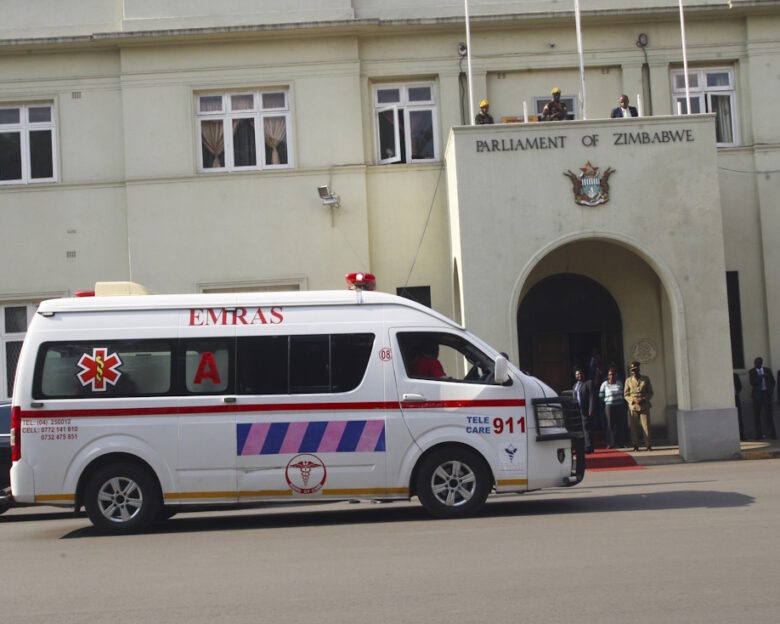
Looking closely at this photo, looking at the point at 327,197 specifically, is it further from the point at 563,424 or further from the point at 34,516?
the point at 563,424

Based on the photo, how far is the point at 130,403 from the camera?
1122 cm

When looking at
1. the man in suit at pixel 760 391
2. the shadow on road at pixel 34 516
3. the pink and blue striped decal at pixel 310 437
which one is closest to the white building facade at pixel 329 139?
the man in suit at pixel 760 391

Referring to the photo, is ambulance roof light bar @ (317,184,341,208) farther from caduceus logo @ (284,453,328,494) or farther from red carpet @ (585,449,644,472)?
caduceus logo @ (284,453,328,494)

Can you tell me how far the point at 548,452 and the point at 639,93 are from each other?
39.5 ft

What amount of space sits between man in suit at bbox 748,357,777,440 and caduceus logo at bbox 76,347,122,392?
13468mm

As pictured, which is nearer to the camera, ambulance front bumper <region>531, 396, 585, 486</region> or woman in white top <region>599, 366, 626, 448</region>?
ambulance front bumper <region>531, 396, 585, 486</region>

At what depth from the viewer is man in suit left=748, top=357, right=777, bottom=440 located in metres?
19.9

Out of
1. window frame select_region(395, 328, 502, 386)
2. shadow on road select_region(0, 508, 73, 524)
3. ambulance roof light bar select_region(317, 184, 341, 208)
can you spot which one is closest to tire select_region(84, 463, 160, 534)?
window frame select_region(395, 328, 502, 386)

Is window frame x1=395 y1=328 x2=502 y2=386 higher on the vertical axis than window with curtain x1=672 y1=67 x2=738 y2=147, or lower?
lower

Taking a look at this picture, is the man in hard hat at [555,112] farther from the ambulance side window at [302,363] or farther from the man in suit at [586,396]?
the ambulance side window at [302,363]

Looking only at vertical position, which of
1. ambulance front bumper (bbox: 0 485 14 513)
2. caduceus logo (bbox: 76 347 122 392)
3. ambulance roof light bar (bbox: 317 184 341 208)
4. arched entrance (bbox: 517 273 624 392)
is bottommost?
ambulance front bumper (bbox: 0 485 14 513)

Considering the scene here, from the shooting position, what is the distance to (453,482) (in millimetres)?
11148

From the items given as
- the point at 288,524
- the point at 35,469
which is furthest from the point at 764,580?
the point at 35,469

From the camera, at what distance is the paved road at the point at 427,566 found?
684 cm
